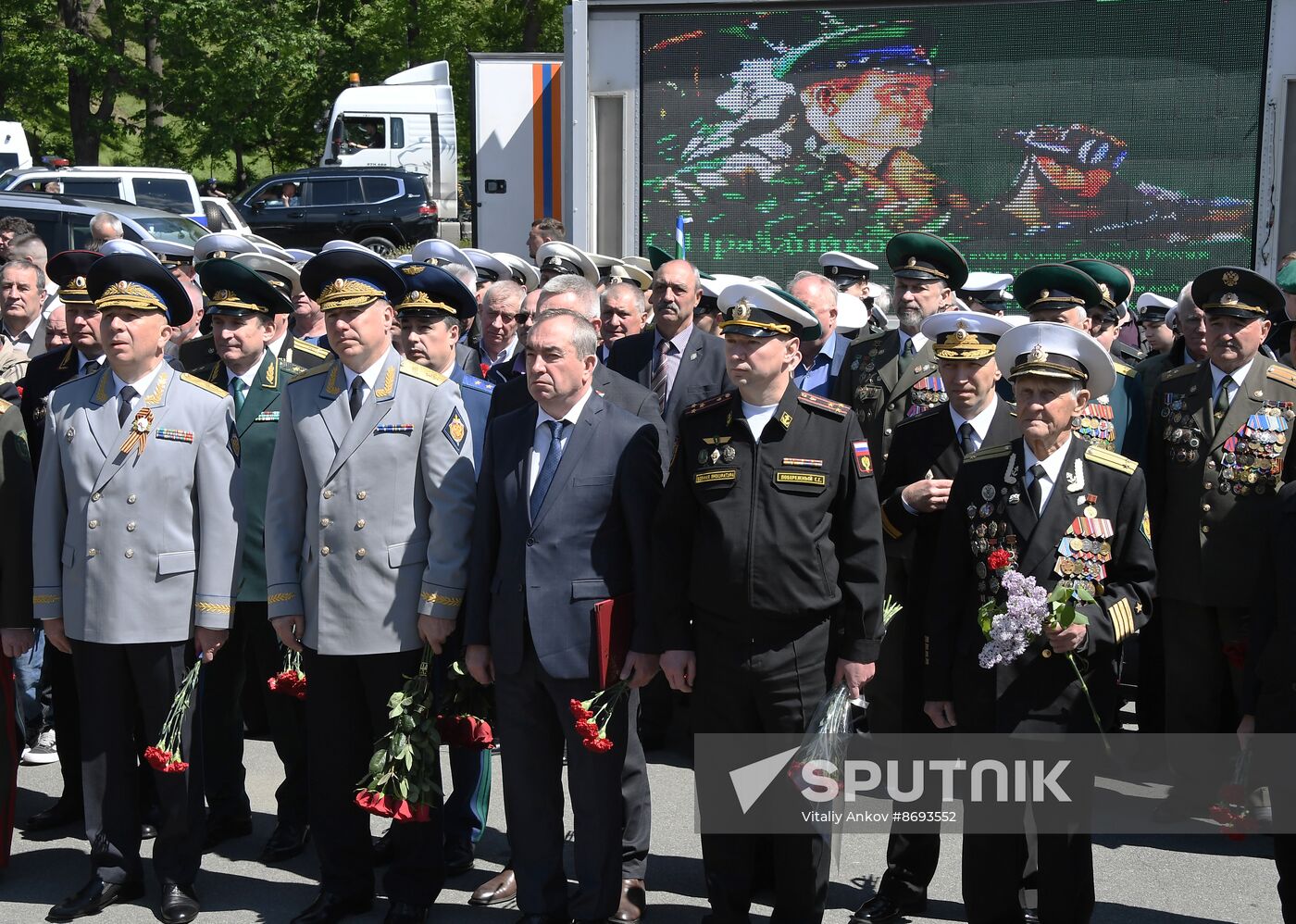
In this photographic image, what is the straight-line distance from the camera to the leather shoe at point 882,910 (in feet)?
16.1

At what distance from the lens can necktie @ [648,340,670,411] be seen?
6.63 metres

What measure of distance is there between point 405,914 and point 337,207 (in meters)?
21.1

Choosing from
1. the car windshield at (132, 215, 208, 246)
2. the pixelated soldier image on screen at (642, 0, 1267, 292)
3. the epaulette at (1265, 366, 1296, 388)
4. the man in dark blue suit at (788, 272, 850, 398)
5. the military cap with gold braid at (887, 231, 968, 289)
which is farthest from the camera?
the car windshield at (132, 215, 208, 246)

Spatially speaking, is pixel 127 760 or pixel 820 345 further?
pixel 820 345

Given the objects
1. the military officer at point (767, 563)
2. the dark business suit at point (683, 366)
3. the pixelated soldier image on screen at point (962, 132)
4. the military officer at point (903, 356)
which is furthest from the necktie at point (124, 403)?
the pixelated soldier image on screen at point (962, 132)

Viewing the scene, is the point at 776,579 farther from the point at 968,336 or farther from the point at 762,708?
the point at 968,336

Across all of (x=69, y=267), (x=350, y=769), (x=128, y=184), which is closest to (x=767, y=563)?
(x=350, y=769)

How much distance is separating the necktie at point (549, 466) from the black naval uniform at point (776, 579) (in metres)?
0.40

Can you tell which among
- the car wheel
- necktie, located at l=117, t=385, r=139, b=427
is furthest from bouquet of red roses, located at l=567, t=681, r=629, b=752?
the car wheel

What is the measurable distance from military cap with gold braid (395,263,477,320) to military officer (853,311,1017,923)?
1891 mm

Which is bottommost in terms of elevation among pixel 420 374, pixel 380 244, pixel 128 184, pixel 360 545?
pixel 360 545

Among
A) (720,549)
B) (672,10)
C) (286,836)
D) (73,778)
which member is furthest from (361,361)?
(672,10)

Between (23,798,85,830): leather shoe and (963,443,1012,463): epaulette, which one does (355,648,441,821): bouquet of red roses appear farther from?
(963,443,1012,463): epaulette

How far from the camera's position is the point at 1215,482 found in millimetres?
5699
